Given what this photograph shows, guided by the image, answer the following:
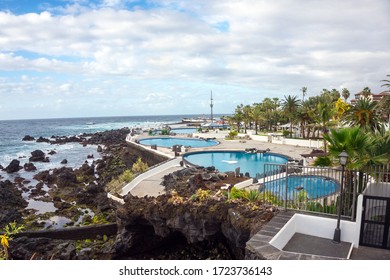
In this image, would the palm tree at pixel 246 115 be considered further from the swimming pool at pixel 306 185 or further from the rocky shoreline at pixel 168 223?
the swimming pool at pixel 306 185

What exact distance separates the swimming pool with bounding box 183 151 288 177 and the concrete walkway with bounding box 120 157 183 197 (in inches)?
133

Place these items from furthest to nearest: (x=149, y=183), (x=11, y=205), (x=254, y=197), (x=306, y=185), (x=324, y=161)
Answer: (x=11, y=205), (x=149, y=183), (x=254, y=197), (x=306, y=185), (x=324, y=161)

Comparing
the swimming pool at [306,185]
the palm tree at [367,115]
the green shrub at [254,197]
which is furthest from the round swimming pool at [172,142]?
the swimming pool at [306,185]

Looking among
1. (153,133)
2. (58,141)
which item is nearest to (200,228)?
(153,133)

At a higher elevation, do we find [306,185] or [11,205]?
[306,185]

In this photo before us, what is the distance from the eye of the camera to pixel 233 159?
991 inches

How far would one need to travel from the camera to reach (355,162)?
7359 mm

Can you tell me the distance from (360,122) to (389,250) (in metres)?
10.2

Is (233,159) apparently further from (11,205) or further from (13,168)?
(13,168)

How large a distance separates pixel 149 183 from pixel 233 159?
10206mm

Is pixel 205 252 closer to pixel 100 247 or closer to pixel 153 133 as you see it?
pixel 100 247

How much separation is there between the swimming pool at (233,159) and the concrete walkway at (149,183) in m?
3.37

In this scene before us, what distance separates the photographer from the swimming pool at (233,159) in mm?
22678

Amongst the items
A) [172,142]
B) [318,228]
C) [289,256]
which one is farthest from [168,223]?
[172,142]
